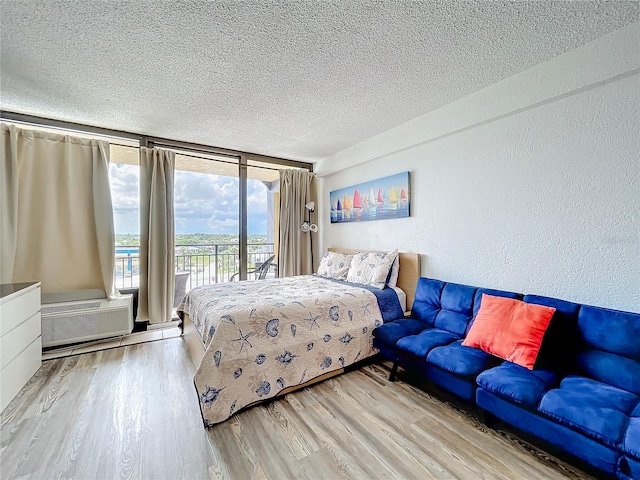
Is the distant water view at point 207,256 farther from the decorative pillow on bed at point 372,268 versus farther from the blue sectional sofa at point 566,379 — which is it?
the blue sectional sofa at point 566,379

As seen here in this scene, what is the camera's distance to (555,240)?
6.55ft

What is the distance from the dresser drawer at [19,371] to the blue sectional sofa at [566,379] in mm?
2874

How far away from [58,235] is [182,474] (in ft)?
10.1

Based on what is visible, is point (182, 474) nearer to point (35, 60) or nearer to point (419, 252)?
point (419, 252)

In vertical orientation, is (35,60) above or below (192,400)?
above

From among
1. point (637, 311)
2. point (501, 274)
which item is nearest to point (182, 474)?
point (501, 274)

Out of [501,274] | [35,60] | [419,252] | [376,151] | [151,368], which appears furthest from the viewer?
[376,151]

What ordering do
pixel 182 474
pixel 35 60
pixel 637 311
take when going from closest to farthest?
pixel 182 474 < pixel 637 311 < pixel 35 60

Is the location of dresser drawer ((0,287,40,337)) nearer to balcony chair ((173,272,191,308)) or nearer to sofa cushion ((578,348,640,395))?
balcony chair ((173,272,191,308))

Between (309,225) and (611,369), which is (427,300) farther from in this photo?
(309,225)

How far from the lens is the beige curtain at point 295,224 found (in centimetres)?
450

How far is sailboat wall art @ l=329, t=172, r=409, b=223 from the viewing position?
3191 millimetres

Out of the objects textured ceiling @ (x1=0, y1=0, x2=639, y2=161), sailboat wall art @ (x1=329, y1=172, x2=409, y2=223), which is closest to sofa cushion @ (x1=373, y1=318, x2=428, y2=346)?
sailboat wall art @ (x1=329, y1=172, x2=409, y2=223)

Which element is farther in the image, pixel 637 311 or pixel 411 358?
pixel 411 358
